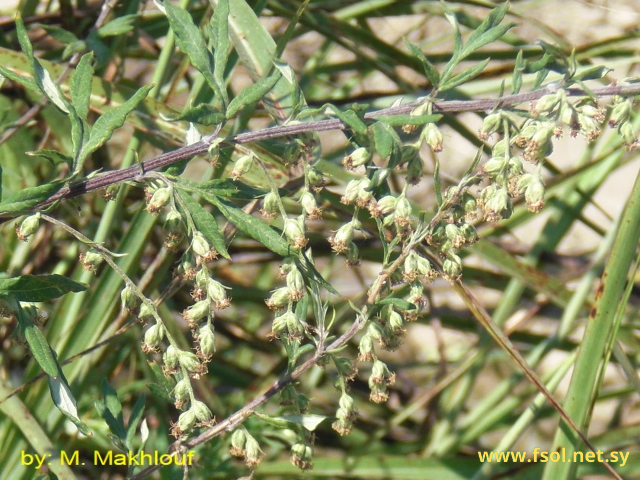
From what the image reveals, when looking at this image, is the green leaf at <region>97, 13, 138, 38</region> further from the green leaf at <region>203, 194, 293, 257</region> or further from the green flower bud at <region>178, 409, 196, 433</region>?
the green flower bud at <region>178, 409, 196, 433</region>

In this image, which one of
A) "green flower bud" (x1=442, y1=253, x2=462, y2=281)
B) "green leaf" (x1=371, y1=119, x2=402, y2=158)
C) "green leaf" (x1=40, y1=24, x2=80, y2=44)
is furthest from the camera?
"green leaf" (x1=40, y1=24, x2=80, y2=44)

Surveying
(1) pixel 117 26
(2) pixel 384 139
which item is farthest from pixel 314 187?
(1) pixel 117 26

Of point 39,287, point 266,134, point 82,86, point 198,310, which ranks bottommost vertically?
point 39,287

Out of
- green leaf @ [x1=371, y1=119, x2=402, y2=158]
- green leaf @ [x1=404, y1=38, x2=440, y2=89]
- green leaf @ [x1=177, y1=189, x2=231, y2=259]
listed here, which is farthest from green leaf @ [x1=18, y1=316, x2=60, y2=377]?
Result: green leaf @ [x1=404, y1=38, x2=440, y2=89]

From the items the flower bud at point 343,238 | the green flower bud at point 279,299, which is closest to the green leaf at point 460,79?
the flower bud at point 343,238

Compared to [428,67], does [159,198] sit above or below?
below

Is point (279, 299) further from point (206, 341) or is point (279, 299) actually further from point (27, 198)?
point (27, 198)

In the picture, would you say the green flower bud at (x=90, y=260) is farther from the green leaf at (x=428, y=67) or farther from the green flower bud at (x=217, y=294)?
the green leaf at (x=428, y=67)
